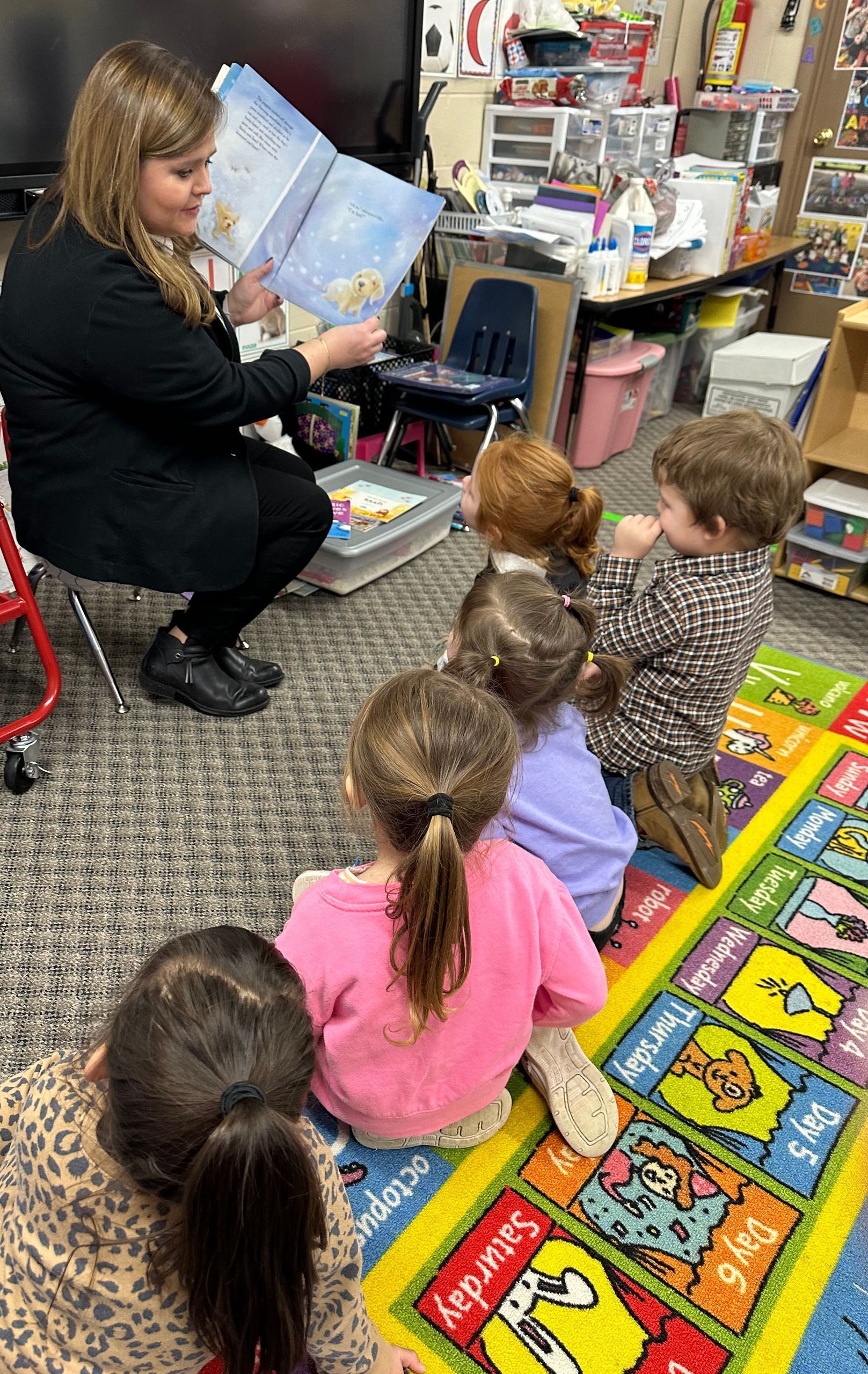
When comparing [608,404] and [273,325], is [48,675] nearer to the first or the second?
[273,325]

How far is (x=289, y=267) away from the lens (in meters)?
1.84

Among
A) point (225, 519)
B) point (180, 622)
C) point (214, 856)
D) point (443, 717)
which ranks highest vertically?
point (443, 717)

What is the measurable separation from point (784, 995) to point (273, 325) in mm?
2261

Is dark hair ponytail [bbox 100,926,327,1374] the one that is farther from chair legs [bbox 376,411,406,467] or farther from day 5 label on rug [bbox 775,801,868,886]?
chair legs [bbox 376,411,406,467]

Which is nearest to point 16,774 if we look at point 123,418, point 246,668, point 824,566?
point 246,668

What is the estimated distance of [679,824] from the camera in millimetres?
1540

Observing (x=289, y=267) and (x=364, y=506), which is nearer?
(x=289, y=267)

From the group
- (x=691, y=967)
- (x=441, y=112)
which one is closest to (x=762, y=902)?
(x=691, y=967)

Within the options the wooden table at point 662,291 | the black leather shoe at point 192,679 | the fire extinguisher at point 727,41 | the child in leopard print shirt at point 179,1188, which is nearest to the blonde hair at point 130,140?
the black leather shoe at point 192,679

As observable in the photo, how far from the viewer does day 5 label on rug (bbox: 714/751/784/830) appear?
1.77m

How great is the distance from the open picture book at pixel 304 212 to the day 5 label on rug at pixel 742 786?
3.83 ft

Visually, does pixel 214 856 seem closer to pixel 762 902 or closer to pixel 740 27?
pixel 762 902

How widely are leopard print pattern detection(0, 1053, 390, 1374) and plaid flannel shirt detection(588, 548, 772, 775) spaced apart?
99 cm

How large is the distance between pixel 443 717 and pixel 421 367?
2166mm
